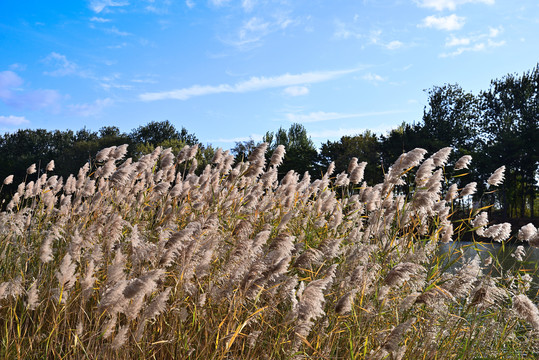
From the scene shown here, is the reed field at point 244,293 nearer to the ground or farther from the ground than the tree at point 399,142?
nearer to the ground

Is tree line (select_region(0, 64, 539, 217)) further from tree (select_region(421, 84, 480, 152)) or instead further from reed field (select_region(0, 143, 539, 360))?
reed field (select_region(0, 143, 539, 360))

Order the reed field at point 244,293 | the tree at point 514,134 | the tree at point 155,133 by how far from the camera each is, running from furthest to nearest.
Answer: the tree at point 155,133 < the tree at point 514,134 < the reed field at point 244,293

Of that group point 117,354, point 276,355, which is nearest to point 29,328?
point 117,354

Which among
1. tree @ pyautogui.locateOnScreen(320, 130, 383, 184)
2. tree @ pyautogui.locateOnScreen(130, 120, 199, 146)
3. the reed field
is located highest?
tree @ pyautogui.locateOnScreen(130, 120, 199, 146)

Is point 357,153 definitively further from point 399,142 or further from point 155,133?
point 155,133

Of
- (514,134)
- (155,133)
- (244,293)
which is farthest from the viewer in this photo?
(155,133)

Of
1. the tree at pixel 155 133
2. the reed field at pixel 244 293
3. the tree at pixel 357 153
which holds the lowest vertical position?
the reed field at pixel 244 293

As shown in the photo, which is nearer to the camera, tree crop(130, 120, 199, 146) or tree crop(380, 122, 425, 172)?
tree crop(380, 122, 425, 172)

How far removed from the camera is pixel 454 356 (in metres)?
3.30

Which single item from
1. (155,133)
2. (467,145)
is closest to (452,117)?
(467,145)

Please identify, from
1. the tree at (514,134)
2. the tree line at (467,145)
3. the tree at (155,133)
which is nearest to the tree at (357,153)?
the tree line at (467,145)

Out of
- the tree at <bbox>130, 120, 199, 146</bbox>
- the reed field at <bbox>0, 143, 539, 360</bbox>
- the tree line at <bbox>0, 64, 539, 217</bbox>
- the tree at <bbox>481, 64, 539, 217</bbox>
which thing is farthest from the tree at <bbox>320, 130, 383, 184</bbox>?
the reed field at <bbox>0, 143, 539, 360</bbox>

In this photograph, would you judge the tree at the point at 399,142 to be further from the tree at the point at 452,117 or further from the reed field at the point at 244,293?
the reed field at the point at 244,293

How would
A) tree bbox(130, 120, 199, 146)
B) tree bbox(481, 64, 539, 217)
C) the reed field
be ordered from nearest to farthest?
the reed field
tree bbox(481, 64, 539, 217)
tree bbox(130, 120, 199, 146)
